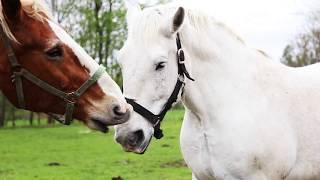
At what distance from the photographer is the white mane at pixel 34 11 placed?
2.78 m

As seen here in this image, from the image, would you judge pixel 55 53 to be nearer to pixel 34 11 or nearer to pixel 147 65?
pixel 34 11

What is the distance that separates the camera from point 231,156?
4.11 metres

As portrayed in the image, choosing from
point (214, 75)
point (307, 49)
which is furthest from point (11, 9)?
point (307, 49)

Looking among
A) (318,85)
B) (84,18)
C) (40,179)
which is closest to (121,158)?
(40,179)

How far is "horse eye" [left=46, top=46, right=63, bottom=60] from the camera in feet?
9.38

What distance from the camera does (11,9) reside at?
278cm

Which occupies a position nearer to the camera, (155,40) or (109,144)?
(155,40)

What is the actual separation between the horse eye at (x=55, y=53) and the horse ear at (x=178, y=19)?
1372 mm

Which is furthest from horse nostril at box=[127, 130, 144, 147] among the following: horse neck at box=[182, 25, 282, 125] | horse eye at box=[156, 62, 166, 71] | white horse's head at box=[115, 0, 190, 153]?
horse neck at box=[182, 25, 282, 125]

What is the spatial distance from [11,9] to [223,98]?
2.05 m

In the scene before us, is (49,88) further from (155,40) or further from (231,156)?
(231,156)

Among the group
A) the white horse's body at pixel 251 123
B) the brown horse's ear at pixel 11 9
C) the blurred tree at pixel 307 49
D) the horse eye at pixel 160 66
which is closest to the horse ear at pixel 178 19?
the horse eye at pixel 160 66

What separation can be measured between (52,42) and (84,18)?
102 ft

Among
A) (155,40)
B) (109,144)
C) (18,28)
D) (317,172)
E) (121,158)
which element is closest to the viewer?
(18,28)
